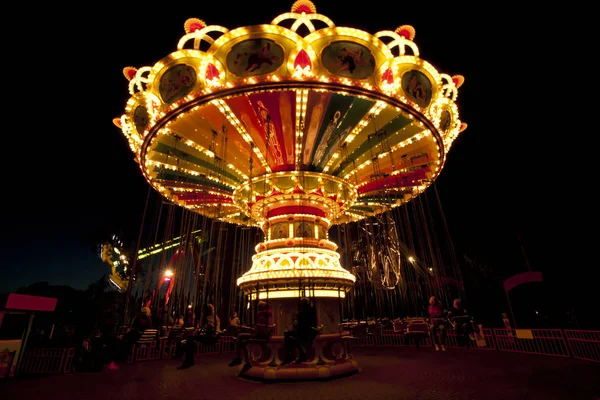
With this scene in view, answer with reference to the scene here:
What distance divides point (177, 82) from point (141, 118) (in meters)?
1.58

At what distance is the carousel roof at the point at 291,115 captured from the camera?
538 cm

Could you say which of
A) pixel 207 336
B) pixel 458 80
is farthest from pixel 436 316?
pixel 458 80

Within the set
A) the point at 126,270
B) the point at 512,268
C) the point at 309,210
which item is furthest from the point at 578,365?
the point at 126,270

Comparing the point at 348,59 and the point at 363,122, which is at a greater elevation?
the point at 348,59

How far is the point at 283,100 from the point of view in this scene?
236 inches

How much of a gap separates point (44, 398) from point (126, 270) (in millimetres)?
15281

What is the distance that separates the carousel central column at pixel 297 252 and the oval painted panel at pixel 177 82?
286cm

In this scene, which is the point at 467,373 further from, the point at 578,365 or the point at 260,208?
the point at 260,208

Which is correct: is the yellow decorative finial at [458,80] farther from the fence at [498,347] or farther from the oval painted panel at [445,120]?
the fence at [498,347]

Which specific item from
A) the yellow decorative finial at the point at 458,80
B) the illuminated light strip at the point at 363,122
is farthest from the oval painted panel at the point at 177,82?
the yellow decorative finial at the point at 458,80

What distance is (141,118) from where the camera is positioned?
684cm

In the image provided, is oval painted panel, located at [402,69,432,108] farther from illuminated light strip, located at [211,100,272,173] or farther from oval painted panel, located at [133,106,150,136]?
oval painted panel, located at [133,106,150,136]

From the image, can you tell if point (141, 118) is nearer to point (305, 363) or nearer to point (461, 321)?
point (305, 363)

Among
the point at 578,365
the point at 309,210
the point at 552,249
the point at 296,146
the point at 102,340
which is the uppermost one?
the point at 296,146
